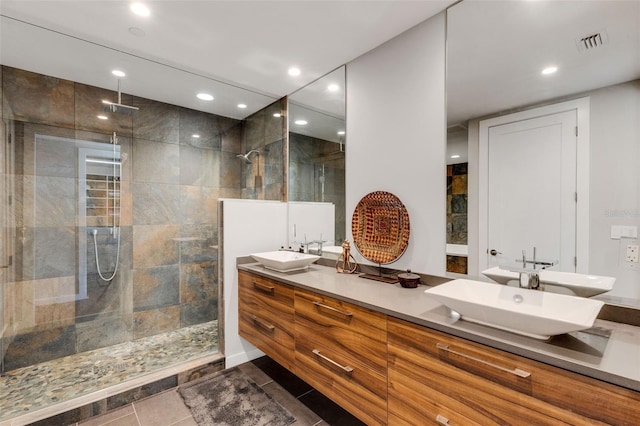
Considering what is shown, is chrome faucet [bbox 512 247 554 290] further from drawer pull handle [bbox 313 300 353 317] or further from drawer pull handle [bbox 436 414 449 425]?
drawer pull handle [bbox 313 300 353 317]

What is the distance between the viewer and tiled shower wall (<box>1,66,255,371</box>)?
250cm

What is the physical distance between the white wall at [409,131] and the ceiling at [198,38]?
0.45 ft

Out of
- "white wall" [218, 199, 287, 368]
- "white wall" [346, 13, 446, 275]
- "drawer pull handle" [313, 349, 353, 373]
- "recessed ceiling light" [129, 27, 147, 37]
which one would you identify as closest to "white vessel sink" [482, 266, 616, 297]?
"white wall" [346, 13, 446, 275]

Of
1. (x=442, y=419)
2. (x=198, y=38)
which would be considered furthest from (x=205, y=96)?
(x=442, y=419)

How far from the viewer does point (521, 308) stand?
1300mm

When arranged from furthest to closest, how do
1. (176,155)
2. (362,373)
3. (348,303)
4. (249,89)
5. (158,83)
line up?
1. (176,155)
2. (249,89)
3. (158,83)
4. (348,303)
5. (362,373)

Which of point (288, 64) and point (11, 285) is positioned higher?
point (288, 64)

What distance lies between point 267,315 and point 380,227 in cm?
109

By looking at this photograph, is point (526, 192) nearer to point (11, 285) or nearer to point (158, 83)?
point (158, 83)

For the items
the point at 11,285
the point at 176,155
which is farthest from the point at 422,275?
the point at 11,285

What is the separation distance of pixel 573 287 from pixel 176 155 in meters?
3.52

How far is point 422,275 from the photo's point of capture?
1911mm

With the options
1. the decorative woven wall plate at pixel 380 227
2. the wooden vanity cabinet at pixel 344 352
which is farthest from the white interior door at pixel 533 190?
the wooden vanity cabinet at pixel 344 352

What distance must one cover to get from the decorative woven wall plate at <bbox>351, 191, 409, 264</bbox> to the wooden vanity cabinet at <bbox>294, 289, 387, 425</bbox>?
601mm
